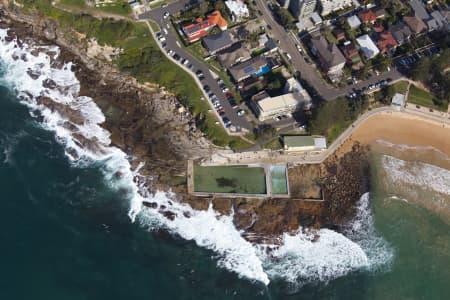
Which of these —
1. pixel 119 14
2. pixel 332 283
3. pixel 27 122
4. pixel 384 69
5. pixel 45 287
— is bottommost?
pixel 332 283

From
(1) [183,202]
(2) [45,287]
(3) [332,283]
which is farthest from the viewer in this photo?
(1) [183,202]

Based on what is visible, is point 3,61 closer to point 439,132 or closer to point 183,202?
point 183,202

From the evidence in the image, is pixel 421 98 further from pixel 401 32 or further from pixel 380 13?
pixel 380 13

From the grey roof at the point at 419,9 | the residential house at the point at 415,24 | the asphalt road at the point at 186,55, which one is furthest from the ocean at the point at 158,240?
the grey roof at the point at 419,9

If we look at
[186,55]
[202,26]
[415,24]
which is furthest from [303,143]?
[415,24]

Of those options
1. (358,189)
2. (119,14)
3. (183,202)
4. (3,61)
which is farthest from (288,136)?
(3,61)

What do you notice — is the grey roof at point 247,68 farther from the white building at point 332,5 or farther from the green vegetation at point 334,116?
the white building at point 332,5

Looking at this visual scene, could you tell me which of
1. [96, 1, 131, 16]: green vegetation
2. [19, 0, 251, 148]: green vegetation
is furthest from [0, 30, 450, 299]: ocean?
[96, 1, 131, 16]: green vegetation
